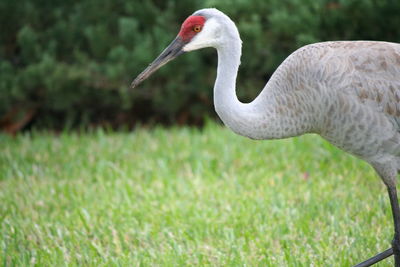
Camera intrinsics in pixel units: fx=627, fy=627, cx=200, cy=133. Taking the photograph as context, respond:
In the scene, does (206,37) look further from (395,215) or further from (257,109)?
(395,215)

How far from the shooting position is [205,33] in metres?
3.61

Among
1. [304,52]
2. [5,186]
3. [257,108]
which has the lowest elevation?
[5,186]

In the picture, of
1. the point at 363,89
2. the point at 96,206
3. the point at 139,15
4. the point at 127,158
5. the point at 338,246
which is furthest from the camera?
the point at 139,15

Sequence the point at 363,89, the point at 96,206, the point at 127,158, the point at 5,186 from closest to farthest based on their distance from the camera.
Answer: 1. the point at 363,89
2. the point at 96,206
3. the point at 5,186
4. the point at 127,158

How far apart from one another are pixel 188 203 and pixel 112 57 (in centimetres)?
266

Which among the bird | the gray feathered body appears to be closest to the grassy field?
the bird

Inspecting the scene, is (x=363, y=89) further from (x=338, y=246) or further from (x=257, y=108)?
(x=338, y=246)

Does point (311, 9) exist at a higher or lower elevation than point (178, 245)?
higher

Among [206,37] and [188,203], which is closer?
[206,37]

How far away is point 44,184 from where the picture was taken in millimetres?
5352

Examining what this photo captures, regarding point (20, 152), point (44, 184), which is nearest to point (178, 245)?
point (44, 184)

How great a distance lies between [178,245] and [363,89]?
151cm

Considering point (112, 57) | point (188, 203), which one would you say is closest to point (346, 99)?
point (188, 203)

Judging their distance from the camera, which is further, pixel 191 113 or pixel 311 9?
pixel 191 113
